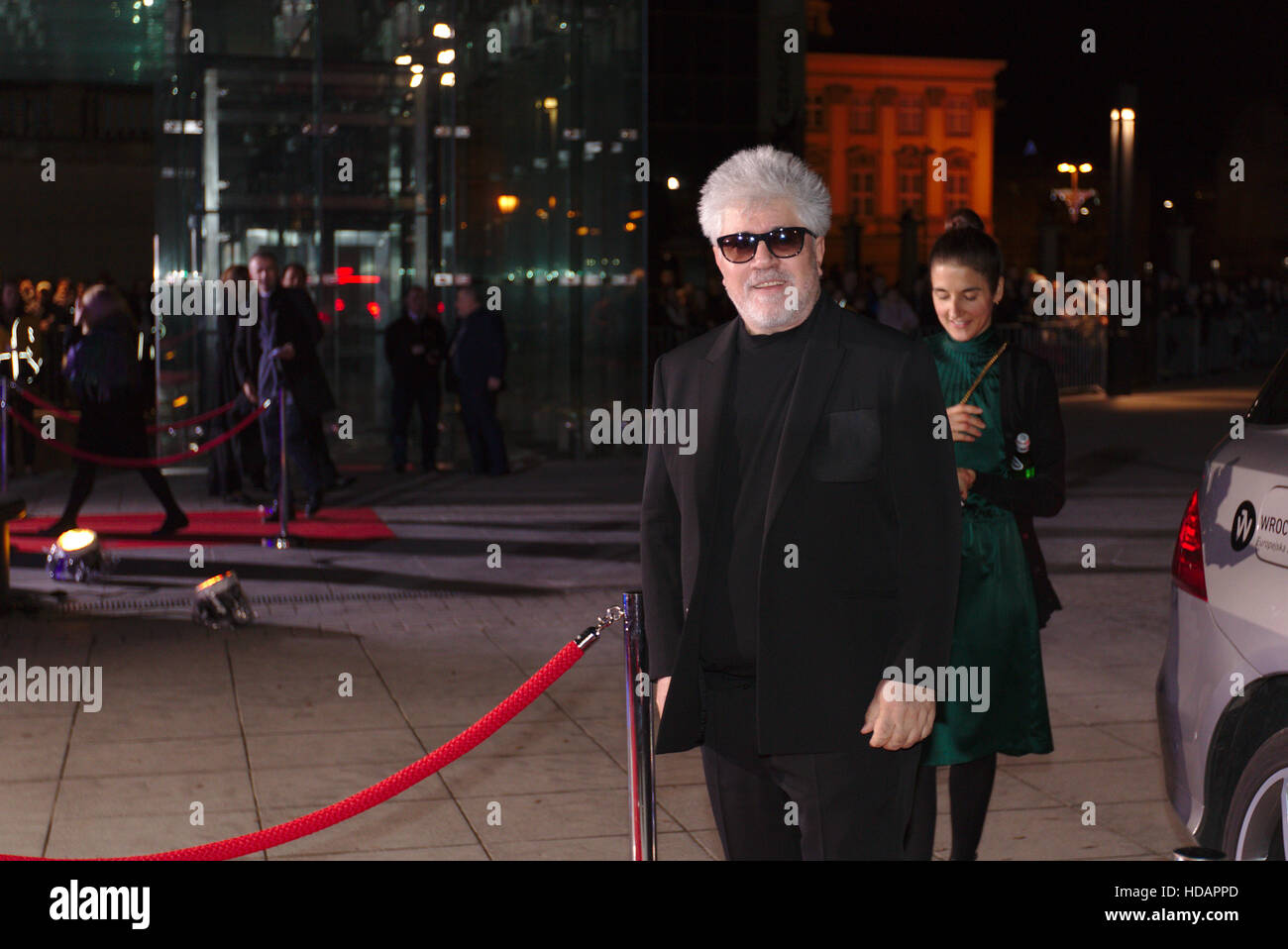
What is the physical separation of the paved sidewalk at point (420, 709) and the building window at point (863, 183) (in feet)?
215

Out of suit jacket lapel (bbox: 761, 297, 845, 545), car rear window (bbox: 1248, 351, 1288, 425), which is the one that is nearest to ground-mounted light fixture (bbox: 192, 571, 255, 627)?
car rear window (bbox: 1248, 351, 1288, 425)

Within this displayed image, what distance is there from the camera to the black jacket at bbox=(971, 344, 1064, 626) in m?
4.64

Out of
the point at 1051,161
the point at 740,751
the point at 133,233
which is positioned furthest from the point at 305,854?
the point at 1051,161

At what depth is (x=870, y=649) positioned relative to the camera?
3283 millimetres

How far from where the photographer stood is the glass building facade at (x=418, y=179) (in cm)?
1759

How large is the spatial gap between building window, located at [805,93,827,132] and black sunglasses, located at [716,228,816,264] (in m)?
75.7

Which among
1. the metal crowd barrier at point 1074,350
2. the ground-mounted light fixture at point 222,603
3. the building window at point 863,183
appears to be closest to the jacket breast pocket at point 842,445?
the ground-mounted light fixture at point 222,603

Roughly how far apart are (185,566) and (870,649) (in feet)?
28.7

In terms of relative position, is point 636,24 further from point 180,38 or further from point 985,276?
point 985,276

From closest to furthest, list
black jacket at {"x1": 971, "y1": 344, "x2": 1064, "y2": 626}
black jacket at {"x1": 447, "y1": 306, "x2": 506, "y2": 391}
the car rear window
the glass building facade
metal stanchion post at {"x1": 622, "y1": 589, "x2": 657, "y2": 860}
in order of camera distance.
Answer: metal stanchion post at {"x1": 622, "y1": 589, "x2": 657, "y2": 860}
the car rear window
black jacket at {"x1": 971, "y1": 344, "x2": 1064, "y2": 626}
black jacket at {"x1": 447, "y1": 306, "x2": 506, "y2": 391}
the glass building facade

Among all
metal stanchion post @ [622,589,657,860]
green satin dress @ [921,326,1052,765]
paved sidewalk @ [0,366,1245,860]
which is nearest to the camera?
metal stanchion post @ [622,589,657,860]

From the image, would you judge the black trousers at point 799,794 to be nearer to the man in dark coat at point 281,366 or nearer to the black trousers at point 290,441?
the black trousers at point 290,441

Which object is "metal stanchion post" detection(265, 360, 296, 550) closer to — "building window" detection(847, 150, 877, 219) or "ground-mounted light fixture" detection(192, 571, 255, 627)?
"ground-mounted light fixture" detection(192, 571, 255, 627)

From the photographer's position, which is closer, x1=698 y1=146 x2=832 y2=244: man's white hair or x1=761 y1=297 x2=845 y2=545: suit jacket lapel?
x1=761 y1=297 x2=845 y2=545: suit jacket lapel
